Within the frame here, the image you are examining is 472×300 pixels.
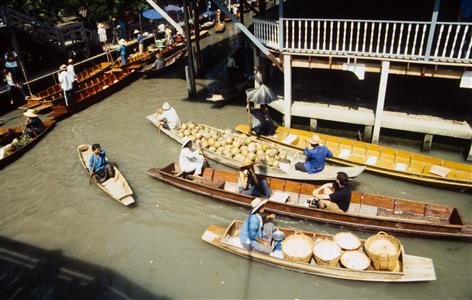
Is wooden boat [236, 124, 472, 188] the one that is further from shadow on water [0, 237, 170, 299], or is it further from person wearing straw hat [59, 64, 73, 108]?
person wearing straw hat [59, 64, 73, 108]

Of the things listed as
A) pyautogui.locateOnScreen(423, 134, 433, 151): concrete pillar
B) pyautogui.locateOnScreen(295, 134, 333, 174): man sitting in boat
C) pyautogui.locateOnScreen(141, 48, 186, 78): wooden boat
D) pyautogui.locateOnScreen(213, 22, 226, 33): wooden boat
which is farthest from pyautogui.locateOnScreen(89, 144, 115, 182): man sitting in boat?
pyautogui.locateOnScreen(213, 22, 226, 33): wooden boat

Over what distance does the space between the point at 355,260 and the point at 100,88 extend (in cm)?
1813

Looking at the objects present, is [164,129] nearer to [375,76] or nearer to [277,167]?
[277,167]

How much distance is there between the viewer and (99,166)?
12.5m

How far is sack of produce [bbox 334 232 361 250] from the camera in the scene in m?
8.85

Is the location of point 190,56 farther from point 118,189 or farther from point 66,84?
point 118,189

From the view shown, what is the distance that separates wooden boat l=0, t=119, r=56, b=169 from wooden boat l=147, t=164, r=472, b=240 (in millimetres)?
7086

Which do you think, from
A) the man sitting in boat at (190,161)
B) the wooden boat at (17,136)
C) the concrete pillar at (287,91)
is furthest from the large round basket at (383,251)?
the wooden boat at (17,136)

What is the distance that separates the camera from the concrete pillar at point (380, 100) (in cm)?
1283

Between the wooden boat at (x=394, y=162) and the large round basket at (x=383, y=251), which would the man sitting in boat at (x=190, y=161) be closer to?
the wooden boat at (x=394, y=162)

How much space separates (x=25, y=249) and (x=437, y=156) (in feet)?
49.2

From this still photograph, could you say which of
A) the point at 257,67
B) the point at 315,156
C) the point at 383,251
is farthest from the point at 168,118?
the point at 383,251

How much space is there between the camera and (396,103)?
619 inches

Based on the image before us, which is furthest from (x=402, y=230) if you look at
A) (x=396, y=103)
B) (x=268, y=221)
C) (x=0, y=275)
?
(x=0, y=275)
